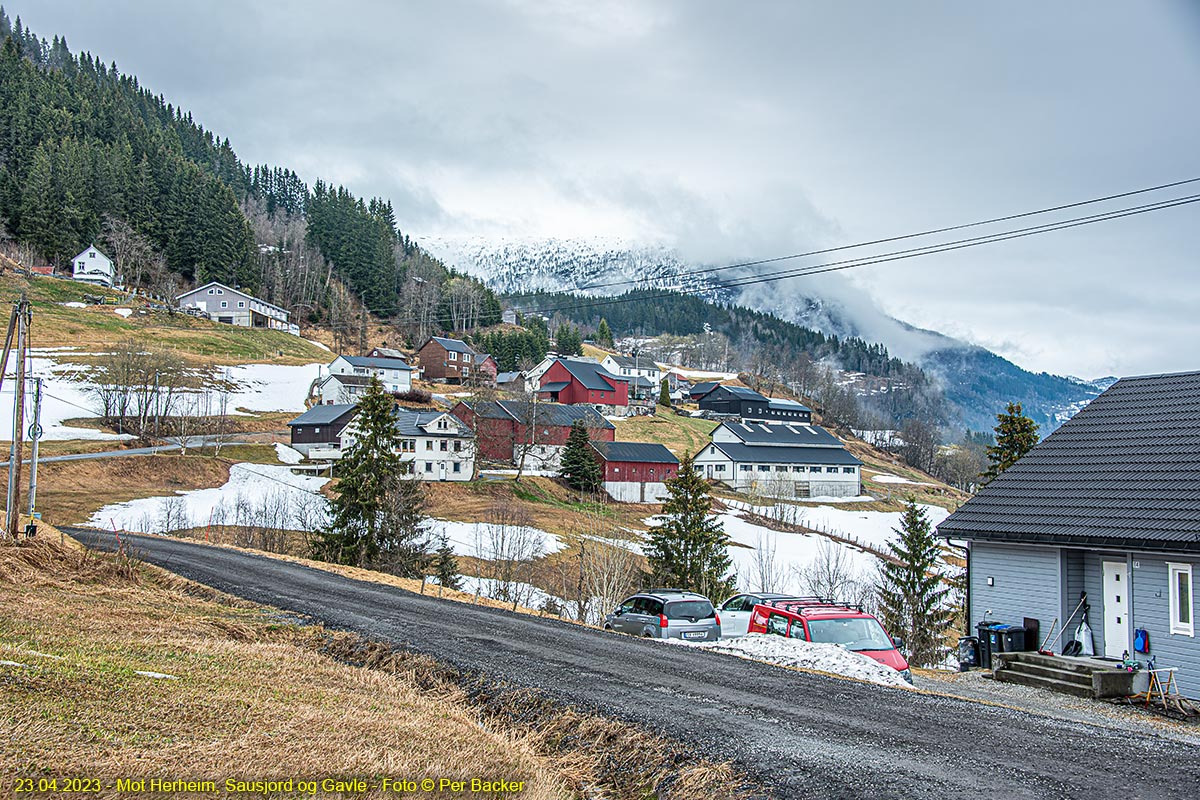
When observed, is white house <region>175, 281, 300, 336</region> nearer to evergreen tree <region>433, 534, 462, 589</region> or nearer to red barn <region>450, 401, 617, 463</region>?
red barn <region>450, 401, 617, 463</region>

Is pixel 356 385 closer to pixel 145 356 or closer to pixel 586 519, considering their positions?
pixel 145 356

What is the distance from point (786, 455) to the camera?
89.6 meters

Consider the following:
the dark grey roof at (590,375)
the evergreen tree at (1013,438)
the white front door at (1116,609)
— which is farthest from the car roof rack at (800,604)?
the dark grey roof at (590,375)

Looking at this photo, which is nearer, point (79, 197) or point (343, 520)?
point (343, 520)

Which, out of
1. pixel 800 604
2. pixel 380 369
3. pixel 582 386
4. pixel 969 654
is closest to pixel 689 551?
pixel 969 654

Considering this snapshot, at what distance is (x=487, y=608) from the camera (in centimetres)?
1845

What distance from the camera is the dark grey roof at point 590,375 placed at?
350 ft

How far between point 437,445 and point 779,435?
4676cm

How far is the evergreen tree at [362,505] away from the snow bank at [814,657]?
64.4ft

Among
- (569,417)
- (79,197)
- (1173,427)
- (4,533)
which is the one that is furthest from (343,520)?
(79,197)

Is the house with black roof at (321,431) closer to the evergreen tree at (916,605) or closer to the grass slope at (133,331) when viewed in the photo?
the grass slope at (133,331)

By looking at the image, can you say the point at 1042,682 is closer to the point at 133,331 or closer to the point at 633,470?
the point at 633,470

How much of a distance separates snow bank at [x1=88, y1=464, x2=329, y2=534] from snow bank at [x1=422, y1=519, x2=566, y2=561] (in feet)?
22.0

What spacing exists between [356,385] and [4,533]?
6347 centimetres
